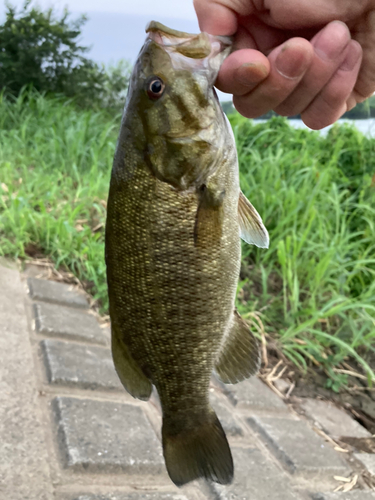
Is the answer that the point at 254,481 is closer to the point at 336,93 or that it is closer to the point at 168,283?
the point at 168,283

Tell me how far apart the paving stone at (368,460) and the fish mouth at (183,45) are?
6.79 ft

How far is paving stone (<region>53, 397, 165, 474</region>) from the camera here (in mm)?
1901

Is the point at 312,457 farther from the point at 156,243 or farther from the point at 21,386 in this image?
the point at 156,243

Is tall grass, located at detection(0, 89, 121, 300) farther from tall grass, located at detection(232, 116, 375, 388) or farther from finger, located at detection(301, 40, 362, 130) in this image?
finger, located at detection(301, 40, 362, 130)

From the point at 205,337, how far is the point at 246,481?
1.05m

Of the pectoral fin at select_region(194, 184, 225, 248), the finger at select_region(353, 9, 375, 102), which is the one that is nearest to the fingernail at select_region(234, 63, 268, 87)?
the pectoral fin at select_region(194, 184, 225, 248)

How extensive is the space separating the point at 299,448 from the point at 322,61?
1.79 meters

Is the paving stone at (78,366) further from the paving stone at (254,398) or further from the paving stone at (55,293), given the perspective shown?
the paving stone at (254,398)

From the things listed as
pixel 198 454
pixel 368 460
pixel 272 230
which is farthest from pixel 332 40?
pixel 272 230

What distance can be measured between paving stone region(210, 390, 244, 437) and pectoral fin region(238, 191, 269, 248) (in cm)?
126

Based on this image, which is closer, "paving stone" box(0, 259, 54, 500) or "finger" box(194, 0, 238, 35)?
"finger" box(194, 0, 238, 35)

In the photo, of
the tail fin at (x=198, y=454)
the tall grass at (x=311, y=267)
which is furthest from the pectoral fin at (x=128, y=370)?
the tall grass at (x=311, y=267)

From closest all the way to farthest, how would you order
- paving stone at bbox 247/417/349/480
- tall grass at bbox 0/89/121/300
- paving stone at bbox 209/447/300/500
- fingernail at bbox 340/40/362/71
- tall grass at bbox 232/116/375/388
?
fingernail at bbox 340/40/362/71, paving stone at bbox 209/447/300/500, paving stone at bbox 247/417/349/480, tall grass at bbox 232/116/375/388, tall grass at bbox 0/89/121/300

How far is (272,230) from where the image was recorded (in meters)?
3.87
